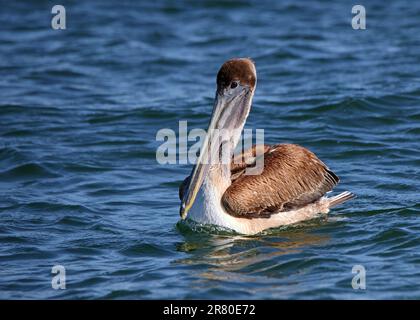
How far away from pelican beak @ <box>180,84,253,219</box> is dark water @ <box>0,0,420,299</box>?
569 millimetres

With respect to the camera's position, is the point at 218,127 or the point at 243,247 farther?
the point at 218,127

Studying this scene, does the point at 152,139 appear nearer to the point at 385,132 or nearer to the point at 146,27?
the point at 385,132

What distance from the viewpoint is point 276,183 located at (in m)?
9.49

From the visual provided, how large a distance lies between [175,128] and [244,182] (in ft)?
15.8

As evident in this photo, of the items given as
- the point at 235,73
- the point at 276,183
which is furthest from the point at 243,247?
the point at 235,73

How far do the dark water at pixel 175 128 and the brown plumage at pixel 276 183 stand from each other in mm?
308

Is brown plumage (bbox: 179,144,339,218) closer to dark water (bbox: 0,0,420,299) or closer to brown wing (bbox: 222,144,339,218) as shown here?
brown wing (bbox: 222,144,339,218)

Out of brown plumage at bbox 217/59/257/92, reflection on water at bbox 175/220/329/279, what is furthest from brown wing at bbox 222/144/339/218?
brown plumage at bbox 217/59/257/92

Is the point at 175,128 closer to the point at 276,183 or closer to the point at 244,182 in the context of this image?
the point at 276,183

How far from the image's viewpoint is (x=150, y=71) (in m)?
17.2

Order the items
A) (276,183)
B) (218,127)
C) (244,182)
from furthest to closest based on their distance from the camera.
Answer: (276,183) → (244,182) → (218,127)

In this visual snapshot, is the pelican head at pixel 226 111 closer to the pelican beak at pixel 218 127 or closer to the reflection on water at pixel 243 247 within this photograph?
the pelican beak at pixel 218 127

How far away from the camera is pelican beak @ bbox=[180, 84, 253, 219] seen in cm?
891

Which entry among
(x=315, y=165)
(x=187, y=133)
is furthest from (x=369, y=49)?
(x=315, y=165)
